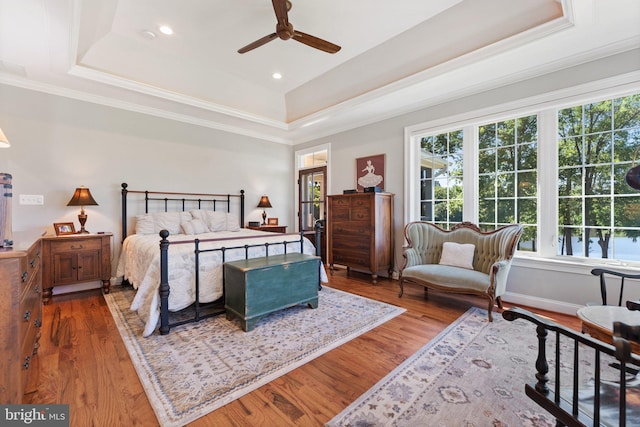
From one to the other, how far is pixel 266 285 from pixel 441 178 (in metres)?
3.13

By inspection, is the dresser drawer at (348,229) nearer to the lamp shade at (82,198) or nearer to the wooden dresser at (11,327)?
the lamp shade at (82,198)

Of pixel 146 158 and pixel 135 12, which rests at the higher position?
pixel 135 12

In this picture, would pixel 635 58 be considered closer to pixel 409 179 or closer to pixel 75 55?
A: pixel 409 179

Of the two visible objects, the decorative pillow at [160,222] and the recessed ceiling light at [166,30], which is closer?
the recessed ceiling light at [166,30]

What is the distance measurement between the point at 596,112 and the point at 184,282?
4.78 meters

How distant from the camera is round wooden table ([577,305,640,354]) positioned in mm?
1600

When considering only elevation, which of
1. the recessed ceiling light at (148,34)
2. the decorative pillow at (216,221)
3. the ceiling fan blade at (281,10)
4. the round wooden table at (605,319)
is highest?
the recessed ceiling light at (148,34)

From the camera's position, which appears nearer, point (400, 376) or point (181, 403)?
point (181, 403)

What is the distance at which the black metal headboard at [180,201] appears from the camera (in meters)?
4.28

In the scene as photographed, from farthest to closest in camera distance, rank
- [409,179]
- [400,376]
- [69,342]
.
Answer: [409,179] < [69,342] < [400,376]

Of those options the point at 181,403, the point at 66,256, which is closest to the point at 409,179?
the point at 181,403

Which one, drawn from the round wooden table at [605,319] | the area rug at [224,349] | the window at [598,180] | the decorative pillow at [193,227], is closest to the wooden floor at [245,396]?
the area rug at [224,349]

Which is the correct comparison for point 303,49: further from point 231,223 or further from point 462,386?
point 462,386

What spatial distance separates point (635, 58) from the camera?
2730 millimetres
